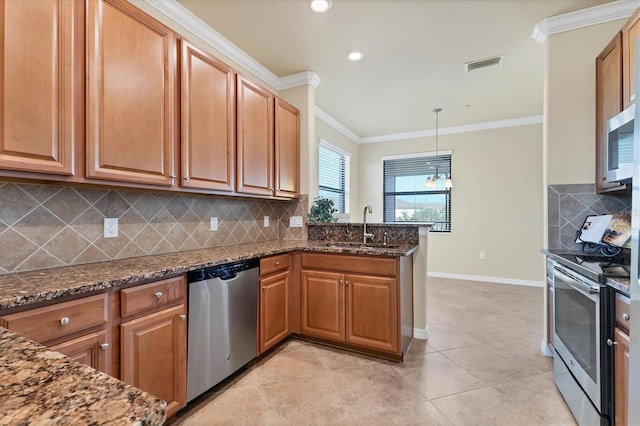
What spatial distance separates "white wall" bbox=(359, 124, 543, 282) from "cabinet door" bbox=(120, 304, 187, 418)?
15.8 ft

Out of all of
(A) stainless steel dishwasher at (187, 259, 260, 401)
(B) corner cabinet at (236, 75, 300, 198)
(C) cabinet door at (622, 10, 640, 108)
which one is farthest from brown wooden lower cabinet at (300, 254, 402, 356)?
(C) cabinet door at (622, 10, 640, 108)

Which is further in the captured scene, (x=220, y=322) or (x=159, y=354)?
(x=220, y=322)

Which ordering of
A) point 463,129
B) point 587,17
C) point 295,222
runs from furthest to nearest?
1. point 463,129
2. point 295,222
3. point 587,17

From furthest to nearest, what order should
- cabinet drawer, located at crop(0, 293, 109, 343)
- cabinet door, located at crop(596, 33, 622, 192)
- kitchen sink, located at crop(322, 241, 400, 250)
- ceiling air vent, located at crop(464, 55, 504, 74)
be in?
ceiling air vent, located at crop(464, 55, 504, 74), kitchen sink, located at crop(322, 241, 400, 250), cabinet door, located at crop(596, 33, 622, 192), cabinet drawer, located at crop(0, 293, 109, 343)

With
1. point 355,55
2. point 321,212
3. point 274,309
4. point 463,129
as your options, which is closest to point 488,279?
point 463,129

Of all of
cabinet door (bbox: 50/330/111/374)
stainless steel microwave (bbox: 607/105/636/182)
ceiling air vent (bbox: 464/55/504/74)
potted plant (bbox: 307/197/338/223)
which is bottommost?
cabinet door (bbox: 50/330/111/374)

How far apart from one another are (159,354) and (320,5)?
102 inches

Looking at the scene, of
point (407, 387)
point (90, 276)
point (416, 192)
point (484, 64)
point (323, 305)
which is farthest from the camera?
point (416, 192)

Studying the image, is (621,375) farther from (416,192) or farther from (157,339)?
(416,192)

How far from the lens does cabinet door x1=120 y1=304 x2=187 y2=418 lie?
1.44 m

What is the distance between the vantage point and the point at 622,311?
1329mm

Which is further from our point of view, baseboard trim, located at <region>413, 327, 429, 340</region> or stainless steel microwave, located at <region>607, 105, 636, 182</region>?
baseboard trim, located at <region>413, 327, 429, 340</region>

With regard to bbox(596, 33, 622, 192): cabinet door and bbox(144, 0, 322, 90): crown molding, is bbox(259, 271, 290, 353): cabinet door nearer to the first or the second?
bbox(144, 0, 322, 90): crown molding

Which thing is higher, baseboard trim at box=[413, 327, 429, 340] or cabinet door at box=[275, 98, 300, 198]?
cabinet door at box=[275, 98, 300, 198]
